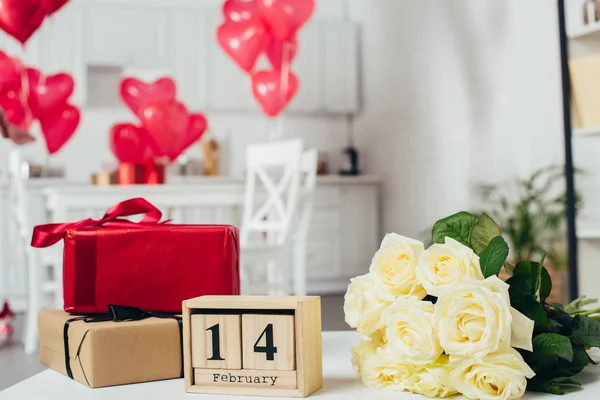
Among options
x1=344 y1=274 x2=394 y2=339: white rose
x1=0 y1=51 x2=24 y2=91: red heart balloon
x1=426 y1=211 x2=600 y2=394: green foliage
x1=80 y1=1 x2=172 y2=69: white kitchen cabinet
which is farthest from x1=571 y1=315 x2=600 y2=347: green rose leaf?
x1=80 y1=1 x2=172 y2=69: white kitchen cabinet

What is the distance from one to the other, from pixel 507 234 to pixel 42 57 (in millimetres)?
3338

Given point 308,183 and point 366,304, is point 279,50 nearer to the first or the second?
point 308,183

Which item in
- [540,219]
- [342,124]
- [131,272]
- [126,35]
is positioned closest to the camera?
[131,272]

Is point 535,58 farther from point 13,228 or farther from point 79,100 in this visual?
point 13,228

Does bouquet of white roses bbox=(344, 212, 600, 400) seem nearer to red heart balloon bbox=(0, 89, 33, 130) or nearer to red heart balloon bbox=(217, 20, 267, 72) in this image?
red heart balloon bbox=(217, 20, 267, 72)

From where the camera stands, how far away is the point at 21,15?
3023mm

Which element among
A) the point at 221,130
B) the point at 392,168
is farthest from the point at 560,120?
the point at 221,130

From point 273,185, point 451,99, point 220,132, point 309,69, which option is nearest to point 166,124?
point 273,185

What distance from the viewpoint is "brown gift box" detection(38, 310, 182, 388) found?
88 cm

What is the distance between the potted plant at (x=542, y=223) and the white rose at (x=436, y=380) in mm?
2733

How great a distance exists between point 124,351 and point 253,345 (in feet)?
0.60

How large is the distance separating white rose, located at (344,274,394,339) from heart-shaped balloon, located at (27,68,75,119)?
2.87m

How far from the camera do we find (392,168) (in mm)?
5305

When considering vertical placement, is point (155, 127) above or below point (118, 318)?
above
